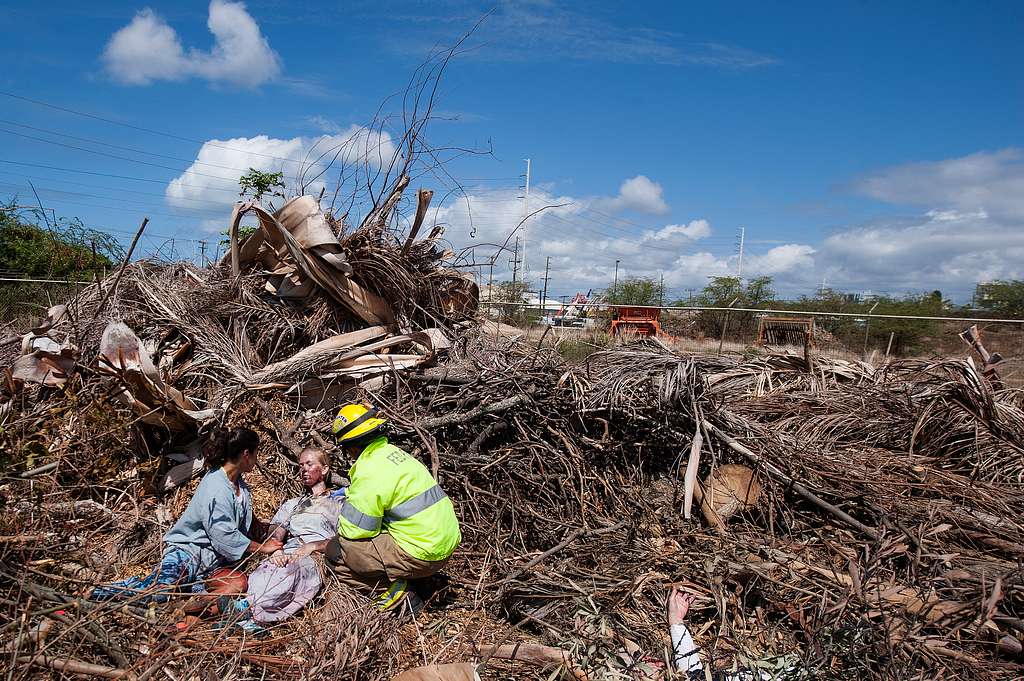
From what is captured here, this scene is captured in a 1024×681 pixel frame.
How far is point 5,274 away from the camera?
1187 cm

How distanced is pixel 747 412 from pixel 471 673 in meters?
4.13

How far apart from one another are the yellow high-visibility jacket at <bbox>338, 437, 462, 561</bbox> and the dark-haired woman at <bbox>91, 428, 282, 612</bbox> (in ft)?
2.03

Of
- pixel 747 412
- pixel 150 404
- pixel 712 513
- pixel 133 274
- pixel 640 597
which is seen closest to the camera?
pixel 640 597

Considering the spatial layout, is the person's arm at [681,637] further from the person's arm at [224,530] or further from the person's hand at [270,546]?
the person's arm at [224,530]

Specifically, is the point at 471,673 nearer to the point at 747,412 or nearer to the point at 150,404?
the point at 150,404

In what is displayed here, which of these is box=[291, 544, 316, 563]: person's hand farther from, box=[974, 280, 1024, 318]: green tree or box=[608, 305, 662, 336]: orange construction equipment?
box=[974, 280, 1024, 318]: green tree

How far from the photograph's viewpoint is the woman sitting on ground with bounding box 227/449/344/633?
317 centimetres

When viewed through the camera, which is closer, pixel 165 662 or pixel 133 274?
pixel 165 662

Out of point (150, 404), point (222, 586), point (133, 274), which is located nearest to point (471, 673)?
point (222, 586)

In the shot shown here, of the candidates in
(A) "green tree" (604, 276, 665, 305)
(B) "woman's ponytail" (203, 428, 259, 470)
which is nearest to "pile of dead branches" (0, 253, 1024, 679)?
(B) "woman's ponytail" (203, 428, 259, 470)

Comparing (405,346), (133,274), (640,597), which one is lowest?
(640,597)

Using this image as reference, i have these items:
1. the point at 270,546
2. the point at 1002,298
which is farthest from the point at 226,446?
the point at 1002,298

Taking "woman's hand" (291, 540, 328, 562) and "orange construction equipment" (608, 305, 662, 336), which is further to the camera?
"orange construction equipment" (608, 305, 662, 336)

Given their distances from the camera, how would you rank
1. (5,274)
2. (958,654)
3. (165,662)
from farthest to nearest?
(5,274)
(958,654)
(165,662)
